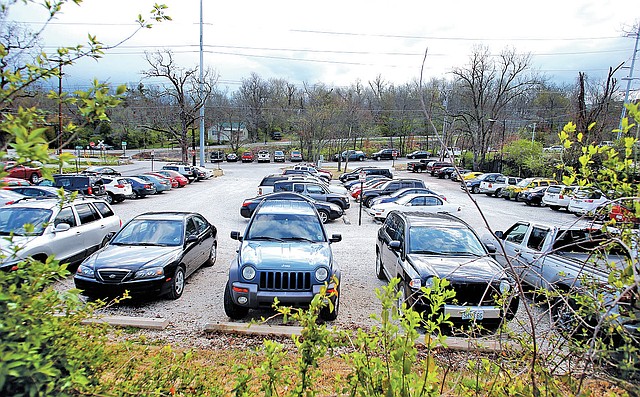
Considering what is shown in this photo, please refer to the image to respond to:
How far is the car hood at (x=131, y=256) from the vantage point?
6.69 meters

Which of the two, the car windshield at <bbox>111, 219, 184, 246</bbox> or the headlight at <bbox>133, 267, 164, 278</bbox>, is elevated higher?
the car windshield at <bbox>111, 219, 184, 246</bbox>

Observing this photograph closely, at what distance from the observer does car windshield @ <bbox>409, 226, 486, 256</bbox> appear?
695 cm

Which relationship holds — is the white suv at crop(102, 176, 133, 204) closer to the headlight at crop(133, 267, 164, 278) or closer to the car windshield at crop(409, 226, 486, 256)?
the headlight at crop(133, 267, 164, 278)

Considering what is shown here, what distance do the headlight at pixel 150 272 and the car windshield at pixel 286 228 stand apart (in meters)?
1.68

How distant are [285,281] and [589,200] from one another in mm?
14371

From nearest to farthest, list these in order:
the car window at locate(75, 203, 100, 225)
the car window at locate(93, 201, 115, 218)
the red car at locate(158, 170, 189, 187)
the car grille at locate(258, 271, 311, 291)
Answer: the car grille at locate(258, 271, 311, 291), the car window at locate(75, 203, 100, 225), the car window at locate(93, 201, 115, 218), the red car at locate(158, 170, 189, 187)

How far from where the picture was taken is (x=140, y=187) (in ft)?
79.2

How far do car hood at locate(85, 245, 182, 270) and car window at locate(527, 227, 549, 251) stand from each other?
24.2 feet

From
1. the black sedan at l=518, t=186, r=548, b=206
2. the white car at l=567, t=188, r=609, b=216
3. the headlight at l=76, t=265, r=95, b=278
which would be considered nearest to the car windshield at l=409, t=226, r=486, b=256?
the white car at l=567, t=188, r=609, b=216

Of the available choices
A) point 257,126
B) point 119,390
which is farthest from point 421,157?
point 119,390

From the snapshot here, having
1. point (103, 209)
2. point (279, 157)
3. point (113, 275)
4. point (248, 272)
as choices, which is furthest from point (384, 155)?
point (113, 275)

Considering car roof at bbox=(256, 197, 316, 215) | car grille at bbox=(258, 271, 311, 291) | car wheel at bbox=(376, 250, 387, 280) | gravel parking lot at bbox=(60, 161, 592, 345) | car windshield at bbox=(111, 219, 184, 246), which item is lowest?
gravel parking lot at bbox=(60, 161, 592, 345)

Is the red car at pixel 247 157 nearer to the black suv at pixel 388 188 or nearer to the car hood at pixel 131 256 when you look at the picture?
the black suv at pixel 388 188

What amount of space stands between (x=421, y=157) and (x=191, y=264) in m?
58.2
